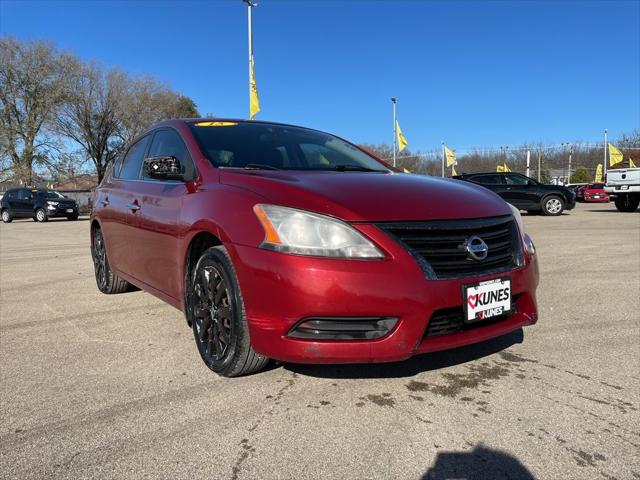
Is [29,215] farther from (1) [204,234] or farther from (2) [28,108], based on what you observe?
(1) [204,234]

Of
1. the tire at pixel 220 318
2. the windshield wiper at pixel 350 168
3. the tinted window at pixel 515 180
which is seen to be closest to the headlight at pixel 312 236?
the tire at pixel 220 318

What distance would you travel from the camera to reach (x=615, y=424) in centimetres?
236

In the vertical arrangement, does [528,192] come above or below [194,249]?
above

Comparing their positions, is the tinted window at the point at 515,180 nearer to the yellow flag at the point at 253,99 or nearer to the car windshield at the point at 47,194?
the yellow flag at the point at 253,99

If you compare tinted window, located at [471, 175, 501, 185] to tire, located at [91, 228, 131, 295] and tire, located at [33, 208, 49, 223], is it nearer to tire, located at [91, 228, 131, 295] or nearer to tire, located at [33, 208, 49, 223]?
tire, located at [91, 228, 131, 295]

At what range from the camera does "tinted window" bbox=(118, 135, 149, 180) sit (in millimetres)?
4398

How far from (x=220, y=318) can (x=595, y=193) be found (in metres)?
35.4

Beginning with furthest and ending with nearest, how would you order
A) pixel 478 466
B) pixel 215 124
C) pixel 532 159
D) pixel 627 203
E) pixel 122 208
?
pixel 532 159 < pixel 627 203 < pixel 122 208 < pixel 215 124 < pixel 478 466

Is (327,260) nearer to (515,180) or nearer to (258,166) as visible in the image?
(258,166)

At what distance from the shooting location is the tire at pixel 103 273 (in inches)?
202

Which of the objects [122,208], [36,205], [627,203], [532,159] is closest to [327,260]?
[122,208]

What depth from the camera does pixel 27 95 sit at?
3164 centimetres

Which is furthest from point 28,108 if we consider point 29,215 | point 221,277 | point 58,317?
point 221,277

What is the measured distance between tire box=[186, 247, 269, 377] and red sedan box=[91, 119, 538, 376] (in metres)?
0.01
